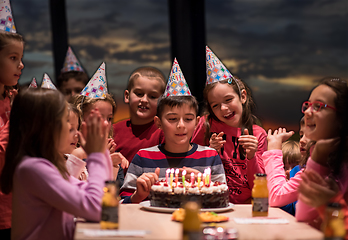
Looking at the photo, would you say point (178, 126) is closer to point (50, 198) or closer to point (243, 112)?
point (243, 112)

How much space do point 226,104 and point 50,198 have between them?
1.77 metres

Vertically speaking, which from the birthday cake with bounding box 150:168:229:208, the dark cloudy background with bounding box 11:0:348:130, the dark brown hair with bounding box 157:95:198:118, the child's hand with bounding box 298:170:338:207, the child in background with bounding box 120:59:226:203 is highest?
the dark cloudy background with bounding box 11:0:348:130

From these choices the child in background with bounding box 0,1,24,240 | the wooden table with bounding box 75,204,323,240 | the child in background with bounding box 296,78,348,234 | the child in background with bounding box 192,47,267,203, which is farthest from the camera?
the child in background with bounding box 192,47,267,203

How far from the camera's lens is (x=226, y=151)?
3045mm

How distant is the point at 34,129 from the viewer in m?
1.85

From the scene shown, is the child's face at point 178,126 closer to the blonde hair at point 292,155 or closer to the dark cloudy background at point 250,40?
the blonde hair at point 292,155

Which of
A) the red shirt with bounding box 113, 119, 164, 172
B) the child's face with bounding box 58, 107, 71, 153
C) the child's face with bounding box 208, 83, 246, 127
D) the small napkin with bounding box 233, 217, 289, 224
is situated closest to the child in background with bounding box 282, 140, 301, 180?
the child's face with bounding box 208, 83, 246, 127

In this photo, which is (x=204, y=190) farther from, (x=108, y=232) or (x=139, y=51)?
(x=139, y=51)

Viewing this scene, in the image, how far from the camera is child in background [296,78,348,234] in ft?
5.87

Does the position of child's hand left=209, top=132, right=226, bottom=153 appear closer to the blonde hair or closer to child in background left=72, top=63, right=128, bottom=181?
child in background left=72, top=63, right=128, bottom=181

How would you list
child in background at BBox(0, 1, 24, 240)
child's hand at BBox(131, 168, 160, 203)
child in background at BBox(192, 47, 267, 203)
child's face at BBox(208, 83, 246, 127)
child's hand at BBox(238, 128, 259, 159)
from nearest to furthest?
child's hand at BBox(131, 168, 160, 203) < child in background at BBox(0, 1, 24, 240) < child's hand at BBox(238, 128, 259, 159) < child in background at BBox(192, 47, 267, 203) < child's face at BBox(208, 83, 246, 127)

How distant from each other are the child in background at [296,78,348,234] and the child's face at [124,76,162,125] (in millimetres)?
1584

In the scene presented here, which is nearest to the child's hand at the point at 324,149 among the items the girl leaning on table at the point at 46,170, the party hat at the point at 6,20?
the girl leaning on table at the point at 46,170

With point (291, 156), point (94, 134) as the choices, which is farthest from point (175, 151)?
point (291, 156)
